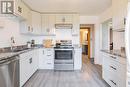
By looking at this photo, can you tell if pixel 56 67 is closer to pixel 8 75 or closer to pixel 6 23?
pixel 6 23

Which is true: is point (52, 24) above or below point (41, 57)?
above

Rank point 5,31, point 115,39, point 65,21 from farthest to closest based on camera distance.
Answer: point 65,21 → point 115,39 → point 5,31

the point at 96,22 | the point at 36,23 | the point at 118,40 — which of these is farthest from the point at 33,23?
the point at 118,40

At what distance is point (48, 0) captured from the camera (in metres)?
4.78

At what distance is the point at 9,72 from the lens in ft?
9.92

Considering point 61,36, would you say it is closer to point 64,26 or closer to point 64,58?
point 64,26

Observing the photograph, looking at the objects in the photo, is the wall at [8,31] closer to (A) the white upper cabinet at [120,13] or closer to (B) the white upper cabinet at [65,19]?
(B) the white upper cabinet at [65,19]

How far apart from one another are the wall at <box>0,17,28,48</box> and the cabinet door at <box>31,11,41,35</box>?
1.04 m

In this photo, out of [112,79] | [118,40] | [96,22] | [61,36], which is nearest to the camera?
[112,79]

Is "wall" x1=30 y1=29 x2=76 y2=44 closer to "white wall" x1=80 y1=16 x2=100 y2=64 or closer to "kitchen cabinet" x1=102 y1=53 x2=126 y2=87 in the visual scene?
"white wall" x1=80 y1=16 x2=100 y2=64

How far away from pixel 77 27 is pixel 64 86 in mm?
3164

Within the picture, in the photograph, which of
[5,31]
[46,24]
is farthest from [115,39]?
[5,31]

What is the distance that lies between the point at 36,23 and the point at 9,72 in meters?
3.70

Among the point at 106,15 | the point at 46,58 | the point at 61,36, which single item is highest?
the point at 106,15
